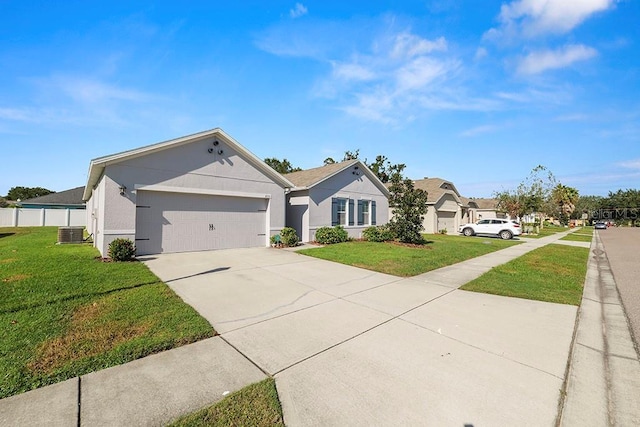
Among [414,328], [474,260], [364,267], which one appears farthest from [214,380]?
[474,260]

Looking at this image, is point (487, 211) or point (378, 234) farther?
point (487, 211)

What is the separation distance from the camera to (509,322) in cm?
480

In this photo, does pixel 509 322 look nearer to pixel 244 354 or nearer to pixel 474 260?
pixel 244 354

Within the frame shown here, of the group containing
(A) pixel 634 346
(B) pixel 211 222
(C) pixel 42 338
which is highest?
(B) pixel 211 222

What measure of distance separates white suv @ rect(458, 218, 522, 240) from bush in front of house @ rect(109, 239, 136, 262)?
960 inches

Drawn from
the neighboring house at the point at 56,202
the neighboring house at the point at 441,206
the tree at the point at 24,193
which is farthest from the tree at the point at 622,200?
the tree at the point at 24,193

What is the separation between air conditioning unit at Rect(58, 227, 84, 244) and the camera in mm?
13312

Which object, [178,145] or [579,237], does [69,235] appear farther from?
[579,237]

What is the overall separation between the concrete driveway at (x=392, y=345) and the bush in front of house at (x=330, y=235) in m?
7.43

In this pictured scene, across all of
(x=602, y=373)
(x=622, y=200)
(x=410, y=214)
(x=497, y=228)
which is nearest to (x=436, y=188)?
(x=497, y=228)

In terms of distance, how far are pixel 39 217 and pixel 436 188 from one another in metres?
35.9

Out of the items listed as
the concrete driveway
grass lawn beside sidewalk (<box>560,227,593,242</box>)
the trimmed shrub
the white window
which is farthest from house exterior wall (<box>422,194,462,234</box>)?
the concrete driveway

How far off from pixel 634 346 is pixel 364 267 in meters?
5.87

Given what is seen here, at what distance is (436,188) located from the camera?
2534 centimetres
